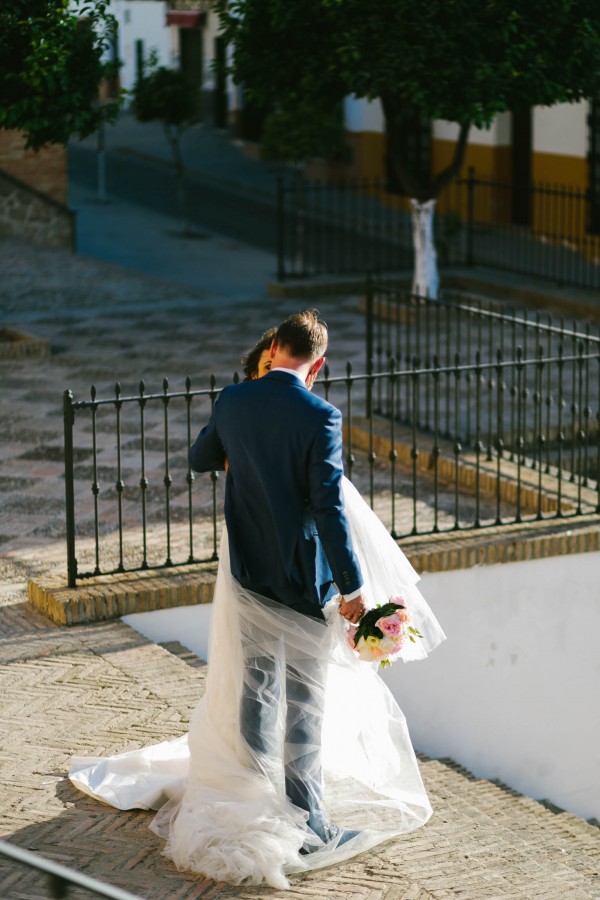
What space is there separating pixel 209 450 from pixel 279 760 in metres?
1.01

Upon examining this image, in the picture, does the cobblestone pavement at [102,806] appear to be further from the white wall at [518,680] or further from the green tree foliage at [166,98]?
the green tree foliage at [166,98]

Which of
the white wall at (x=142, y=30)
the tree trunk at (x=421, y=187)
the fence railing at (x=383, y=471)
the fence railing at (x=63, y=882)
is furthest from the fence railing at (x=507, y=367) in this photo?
the white wall at (x=142, y=30)

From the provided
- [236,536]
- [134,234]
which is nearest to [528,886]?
[236,536]

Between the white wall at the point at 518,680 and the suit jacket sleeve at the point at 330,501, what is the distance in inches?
120

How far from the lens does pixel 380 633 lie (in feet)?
15.2

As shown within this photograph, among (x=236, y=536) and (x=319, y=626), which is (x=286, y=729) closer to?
(x=319, y=626)

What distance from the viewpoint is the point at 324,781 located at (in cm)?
504

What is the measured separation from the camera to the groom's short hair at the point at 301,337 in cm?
458

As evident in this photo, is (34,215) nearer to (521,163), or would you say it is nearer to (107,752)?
(521,163)

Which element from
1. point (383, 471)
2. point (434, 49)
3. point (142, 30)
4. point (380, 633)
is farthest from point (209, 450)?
point (142, 30)

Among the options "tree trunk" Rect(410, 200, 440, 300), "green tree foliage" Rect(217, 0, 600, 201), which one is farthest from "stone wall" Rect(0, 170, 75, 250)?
"tree trunk" Rect(410, 200, 440, 300)

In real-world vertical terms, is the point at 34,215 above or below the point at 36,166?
below

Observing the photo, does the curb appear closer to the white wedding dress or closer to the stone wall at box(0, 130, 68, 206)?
the white wedding dress

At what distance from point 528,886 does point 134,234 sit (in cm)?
1655
